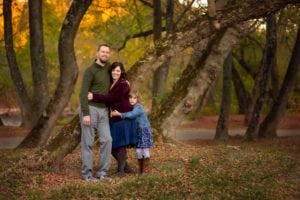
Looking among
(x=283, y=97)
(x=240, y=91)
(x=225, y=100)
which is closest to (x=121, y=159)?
(x=283, y=97)

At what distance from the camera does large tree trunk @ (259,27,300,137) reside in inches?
798

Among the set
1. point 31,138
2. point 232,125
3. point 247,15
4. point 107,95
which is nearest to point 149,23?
point 232,125

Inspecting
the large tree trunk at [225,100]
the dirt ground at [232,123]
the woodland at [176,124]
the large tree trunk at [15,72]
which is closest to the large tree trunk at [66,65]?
the woodland at [176,124]

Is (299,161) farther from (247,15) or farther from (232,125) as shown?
(232,125)

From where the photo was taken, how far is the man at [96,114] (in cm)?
936

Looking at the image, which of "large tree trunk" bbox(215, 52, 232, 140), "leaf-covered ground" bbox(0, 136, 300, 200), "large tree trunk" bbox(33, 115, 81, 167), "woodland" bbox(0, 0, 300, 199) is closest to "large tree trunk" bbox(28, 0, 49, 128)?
"woodland" bbox(0, 0, 300, 199)

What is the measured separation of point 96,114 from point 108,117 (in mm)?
290

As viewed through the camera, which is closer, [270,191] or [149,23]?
[270,191]

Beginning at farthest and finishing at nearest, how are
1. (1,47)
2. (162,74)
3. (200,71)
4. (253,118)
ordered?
(1,47)
(162,74)
(253,118)
(200,71)

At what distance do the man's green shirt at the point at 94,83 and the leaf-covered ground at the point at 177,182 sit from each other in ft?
4.35

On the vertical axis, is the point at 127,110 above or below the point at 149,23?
below

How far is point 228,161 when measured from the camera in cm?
1094

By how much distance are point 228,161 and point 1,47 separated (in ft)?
74.6

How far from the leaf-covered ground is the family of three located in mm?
366
